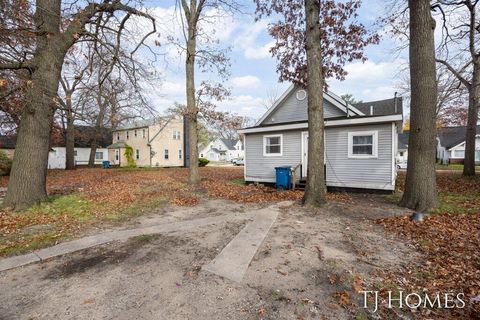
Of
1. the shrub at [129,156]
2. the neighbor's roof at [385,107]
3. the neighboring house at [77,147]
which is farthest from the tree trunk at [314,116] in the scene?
the neighboring house at [77,147]

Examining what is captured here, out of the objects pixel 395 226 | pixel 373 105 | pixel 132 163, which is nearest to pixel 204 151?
pixel 132 163

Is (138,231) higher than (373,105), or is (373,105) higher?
(373,105)

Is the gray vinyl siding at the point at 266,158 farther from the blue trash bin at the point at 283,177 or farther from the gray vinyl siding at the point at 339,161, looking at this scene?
the blue trash bin at the point at 283,177

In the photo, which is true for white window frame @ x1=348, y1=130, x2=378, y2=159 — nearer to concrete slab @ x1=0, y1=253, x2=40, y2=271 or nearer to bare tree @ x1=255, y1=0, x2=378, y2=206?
bare tree @ x1=255, y1=0, x2=378, y2=206

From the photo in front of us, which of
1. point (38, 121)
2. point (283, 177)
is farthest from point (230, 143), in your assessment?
point (38, 121)

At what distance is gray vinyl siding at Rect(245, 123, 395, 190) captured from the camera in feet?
Result: 32.2

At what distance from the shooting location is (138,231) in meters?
5.26

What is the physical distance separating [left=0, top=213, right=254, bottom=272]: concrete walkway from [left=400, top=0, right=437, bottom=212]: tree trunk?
485 centimetres

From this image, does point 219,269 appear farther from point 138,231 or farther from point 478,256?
point 478,256

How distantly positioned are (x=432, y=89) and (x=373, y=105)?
1278 centimetres

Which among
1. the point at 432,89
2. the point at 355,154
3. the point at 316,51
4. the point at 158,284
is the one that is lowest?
the point at 158,284

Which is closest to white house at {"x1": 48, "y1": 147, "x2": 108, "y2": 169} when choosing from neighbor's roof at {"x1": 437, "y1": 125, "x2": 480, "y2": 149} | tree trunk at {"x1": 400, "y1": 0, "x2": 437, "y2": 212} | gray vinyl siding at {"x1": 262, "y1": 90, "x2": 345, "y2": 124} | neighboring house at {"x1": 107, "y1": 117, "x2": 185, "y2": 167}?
neighboring house at {"x1": 107, "y1": 117, "x2": 185, "y2": 167}

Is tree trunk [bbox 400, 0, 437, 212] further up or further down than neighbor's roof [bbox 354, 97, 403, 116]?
further down

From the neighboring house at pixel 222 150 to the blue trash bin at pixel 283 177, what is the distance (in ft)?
183
